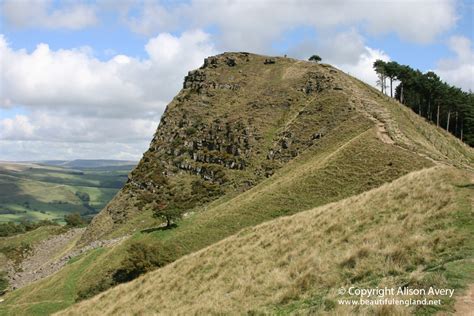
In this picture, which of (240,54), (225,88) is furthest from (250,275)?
(240,54)

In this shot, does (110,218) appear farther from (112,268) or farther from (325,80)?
(325,80)

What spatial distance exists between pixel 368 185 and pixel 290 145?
30.0 m

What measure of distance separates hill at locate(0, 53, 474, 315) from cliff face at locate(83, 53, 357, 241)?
291mm

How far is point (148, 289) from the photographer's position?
2839cm

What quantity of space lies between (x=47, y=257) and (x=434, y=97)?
104694 millimetres

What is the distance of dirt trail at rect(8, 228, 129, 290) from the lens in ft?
217

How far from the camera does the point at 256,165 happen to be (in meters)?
75.9

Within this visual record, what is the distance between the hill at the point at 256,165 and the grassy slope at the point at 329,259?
0.27 metres

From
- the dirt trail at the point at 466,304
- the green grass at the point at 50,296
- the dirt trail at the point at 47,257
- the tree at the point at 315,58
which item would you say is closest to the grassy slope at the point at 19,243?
the dirt trail at the point at 47,257

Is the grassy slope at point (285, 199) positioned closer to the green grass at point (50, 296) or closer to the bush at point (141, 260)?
the green grass at point (50, 296)

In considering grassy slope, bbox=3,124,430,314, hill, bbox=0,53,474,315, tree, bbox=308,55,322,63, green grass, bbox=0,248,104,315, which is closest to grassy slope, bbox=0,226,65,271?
hill, bbox=0,53,474,315

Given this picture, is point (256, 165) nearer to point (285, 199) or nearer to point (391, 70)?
point (285, 199)

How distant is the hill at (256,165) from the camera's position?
1683 inches

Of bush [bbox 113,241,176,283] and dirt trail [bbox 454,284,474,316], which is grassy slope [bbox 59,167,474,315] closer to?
dirt trail [bbox 454,284,474,316]
